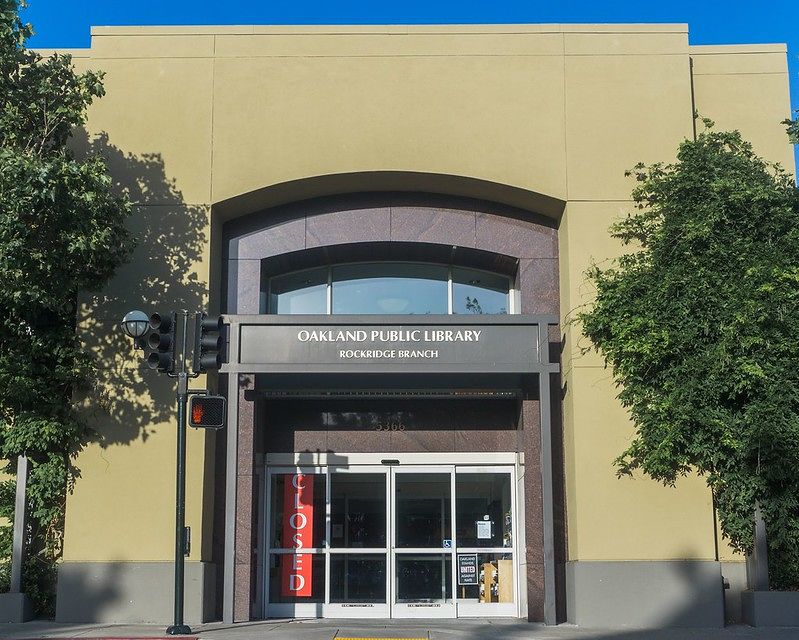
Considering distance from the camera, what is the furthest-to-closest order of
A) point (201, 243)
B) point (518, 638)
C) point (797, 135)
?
point (201, 243), point (797, 135), point (518, 638)

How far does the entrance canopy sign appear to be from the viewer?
15625 millimetres

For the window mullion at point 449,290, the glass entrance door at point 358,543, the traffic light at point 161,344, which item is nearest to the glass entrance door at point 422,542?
the glass entrance door at point 358,543

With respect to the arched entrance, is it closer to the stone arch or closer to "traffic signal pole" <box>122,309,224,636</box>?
the stone arch

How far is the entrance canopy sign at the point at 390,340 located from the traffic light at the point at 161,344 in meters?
1.86

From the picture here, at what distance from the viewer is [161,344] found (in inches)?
540

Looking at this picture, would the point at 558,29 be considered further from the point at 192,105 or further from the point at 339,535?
the point at 339,535

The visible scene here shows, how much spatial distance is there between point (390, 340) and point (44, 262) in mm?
5144

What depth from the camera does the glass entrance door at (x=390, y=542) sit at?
1669 centimetres

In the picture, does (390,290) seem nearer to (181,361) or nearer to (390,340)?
(390,340)

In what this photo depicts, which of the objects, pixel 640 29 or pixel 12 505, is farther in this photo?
pixel 640 29

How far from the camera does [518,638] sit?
1368cm

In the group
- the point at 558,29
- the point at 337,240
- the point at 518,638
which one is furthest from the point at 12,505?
the point at 558,29

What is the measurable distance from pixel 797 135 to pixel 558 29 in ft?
13.9

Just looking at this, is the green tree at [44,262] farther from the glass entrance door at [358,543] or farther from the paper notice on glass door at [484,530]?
the paper notice on glass door at [484,530]
